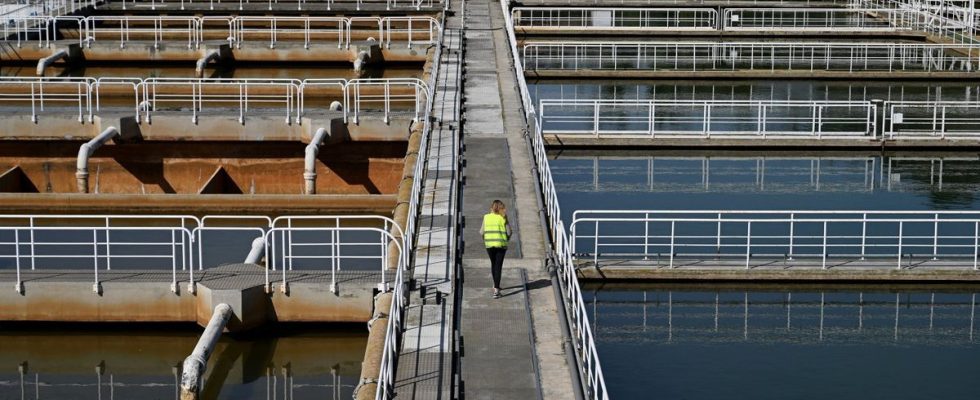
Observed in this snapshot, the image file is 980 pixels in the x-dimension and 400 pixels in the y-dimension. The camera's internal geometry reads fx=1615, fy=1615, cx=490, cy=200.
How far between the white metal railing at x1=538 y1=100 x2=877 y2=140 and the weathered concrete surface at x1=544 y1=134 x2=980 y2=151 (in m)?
0.25

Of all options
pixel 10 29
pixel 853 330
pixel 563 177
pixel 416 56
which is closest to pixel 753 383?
pixel 853 330

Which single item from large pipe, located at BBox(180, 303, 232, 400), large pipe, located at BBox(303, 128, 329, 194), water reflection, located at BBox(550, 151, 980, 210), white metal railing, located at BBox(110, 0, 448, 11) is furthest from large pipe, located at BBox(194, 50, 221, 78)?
A: large pipe, located at BBox(180, 303, 232, 400)

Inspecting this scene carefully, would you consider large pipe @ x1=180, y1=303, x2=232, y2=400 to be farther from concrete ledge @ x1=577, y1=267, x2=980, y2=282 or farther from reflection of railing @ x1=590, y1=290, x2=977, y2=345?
concrete ledge @ x1=577, y1=267, x2=980, y2=282

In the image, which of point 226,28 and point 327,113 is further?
point 226,28

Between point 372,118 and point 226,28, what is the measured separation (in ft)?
78.6

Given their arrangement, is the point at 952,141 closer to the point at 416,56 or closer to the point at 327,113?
the point at 327,113

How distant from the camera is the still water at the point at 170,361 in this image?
24891mm

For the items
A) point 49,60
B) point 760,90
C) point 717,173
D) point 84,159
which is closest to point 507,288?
point 717,173

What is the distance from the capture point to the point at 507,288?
23031mm

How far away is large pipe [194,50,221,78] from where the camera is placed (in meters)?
52.0

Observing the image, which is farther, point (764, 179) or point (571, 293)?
point (764, 179)

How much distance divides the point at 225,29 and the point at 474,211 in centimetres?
3683

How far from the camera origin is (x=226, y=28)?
63219mm

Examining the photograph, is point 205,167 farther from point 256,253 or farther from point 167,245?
point 256,253
